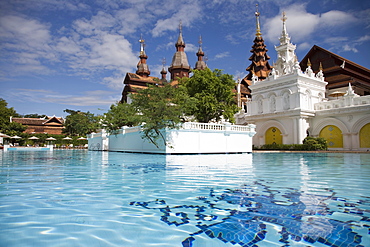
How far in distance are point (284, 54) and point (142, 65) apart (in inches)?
1477

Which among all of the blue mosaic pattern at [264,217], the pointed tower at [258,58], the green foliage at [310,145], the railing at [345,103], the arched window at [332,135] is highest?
the pointed tower at [258,58]

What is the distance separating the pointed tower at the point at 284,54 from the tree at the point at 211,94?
7.82m

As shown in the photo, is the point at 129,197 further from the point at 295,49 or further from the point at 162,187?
the point at 295,49

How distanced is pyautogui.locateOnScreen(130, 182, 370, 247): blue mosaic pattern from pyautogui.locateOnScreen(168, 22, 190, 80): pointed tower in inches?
2095

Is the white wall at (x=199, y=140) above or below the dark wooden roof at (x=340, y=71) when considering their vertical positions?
below

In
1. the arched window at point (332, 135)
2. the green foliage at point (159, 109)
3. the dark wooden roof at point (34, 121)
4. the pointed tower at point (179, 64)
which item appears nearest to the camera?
the green foliage at point (159, 109)

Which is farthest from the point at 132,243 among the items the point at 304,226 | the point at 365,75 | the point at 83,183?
the point at 365,75

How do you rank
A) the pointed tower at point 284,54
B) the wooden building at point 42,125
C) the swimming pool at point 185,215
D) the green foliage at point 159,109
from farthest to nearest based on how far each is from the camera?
1. the wooden building at point 42,125
2. the pointed tower at point 284,54
3. the green foliage at point 159,109
4. the swimming pool at point 185,215

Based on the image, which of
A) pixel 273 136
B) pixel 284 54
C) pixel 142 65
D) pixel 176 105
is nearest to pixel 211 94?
pixel 176 105

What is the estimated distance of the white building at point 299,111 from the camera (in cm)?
2384

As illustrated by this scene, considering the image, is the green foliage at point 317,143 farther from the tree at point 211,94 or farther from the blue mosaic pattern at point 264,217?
the blue mosaic pattern at point 264,217

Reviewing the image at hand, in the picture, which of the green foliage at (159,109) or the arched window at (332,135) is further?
the arched window at (332,135)

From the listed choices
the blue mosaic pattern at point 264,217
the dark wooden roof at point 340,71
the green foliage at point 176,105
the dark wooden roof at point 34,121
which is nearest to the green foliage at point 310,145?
the green foliage at point 176,105

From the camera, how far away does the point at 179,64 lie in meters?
57.0
